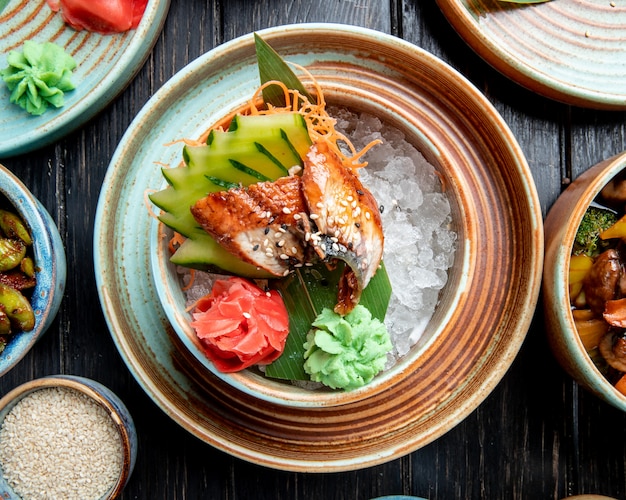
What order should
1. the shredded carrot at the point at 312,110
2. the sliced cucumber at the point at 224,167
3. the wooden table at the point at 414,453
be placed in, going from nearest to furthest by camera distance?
the sliced cucumber at the point at 224,167
the shredded carrot at the point at 312,110
the wooden table at the point at 414,453

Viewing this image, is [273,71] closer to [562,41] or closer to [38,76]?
[38,76]

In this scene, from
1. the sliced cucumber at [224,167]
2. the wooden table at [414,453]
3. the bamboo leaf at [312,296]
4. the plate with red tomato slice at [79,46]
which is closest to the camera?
the sliced cucumber at [224,167]

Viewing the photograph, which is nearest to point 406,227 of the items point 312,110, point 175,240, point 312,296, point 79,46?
point 312,296

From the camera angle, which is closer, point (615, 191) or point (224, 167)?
point (224, 167)

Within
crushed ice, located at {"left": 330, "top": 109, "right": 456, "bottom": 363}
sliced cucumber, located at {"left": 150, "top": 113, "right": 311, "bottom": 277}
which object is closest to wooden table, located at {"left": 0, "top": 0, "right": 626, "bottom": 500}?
crushed ice, located at {"left": 330, "top": 109, "right": 456, "bottom": 363}

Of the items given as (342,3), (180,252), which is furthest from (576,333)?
(342,3)

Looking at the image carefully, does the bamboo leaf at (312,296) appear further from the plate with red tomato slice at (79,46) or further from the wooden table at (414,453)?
the plate with red tomato slice at (79,46)

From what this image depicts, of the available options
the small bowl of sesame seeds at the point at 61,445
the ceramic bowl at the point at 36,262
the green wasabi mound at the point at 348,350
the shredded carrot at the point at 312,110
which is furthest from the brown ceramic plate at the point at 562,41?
the small bowl of sesame seeds at the point at 61,445
